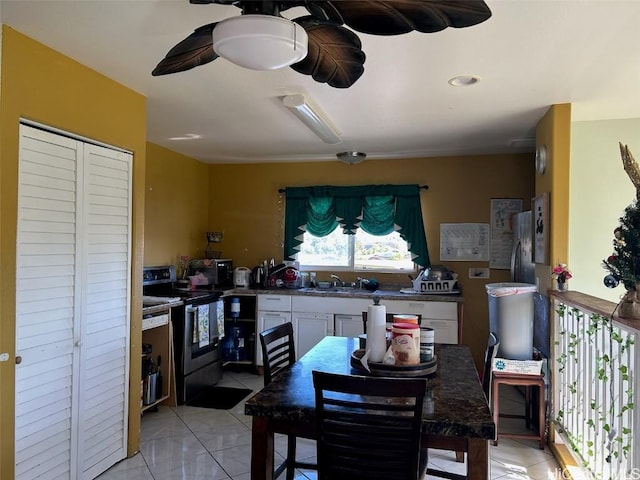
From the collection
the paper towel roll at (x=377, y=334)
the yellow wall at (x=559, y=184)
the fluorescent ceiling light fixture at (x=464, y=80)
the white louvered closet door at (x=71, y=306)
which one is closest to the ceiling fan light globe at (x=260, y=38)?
the paper towel roll at (x=377, y=334)

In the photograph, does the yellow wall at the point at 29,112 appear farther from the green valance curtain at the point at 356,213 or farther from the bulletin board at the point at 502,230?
the bulletin board at the point at 502,230

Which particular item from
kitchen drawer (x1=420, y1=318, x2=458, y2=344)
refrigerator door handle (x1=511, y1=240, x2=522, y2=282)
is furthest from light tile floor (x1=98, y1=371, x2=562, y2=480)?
refrigerator door handle (x1=511, y1=240, x2=522, y2=282)

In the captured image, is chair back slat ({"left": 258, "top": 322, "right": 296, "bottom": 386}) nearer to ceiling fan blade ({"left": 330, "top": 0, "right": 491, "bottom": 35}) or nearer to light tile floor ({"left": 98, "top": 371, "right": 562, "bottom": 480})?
light tile floor ({"left": 98, "top": 371, "right": 562, "bottom": 480})

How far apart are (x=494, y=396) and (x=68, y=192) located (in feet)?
9.41

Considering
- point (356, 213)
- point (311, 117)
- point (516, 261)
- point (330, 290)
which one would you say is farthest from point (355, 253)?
point (311, 117)

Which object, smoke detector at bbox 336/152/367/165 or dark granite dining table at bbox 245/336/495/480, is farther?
smoke detector at bbox 336/152/367/165

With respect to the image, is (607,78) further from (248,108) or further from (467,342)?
(467,342)

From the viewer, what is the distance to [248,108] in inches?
124

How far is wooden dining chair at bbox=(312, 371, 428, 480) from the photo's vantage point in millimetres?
1476

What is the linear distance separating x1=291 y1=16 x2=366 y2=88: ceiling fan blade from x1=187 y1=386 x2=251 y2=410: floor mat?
299 centimetres

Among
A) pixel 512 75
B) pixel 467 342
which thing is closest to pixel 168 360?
pixel 467 342

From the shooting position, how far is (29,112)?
2.08m

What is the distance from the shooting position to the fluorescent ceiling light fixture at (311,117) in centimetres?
284

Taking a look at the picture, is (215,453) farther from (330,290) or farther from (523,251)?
(523,251)
